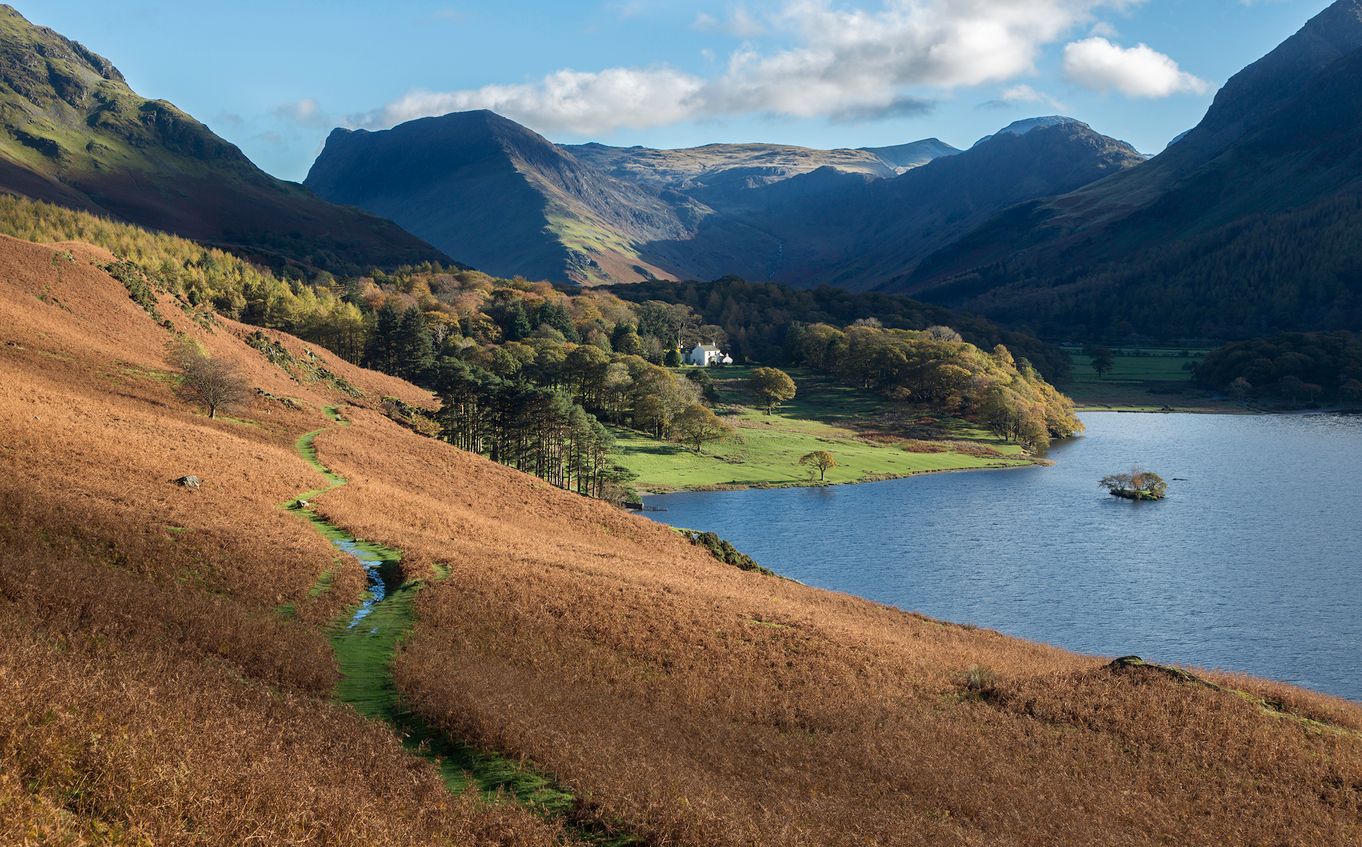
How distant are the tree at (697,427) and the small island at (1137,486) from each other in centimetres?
5303

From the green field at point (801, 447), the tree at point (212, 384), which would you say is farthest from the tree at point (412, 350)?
the tree at point (212, 384)

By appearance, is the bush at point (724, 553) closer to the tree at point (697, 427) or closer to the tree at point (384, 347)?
the tree at point (697, 427)

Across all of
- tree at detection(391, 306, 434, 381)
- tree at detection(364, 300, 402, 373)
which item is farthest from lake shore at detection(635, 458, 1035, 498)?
tree at detection(364, 300, 402, 373)

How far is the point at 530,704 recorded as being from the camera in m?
22.4

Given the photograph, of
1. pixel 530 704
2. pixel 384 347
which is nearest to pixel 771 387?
pixel 384 347

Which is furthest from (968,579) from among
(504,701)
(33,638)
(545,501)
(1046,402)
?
(1046,402)

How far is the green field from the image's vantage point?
407 feet

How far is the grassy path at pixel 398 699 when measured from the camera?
17.3 metres

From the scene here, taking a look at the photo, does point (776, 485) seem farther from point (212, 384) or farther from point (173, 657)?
point (173, 657)

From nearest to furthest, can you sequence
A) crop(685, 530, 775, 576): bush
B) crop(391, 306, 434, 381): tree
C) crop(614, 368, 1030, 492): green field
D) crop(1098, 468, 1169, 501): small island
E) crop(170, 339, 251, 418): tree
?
crop(685, 530, 775, 576): bush, crop(170, 339, 251, 418): tree, crop(1098, 468, 1169, 501): small island, crop(614, 368, 1030, 492): green field, crop(391, 306, 434, 381): tree

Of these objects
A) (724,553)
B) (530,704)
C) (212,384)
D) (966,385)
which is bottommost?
(724,553)

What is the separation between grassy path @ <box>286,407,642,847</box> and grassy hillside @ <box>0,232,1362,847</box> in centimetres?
42

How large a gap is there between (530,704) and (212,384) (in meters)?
49.8

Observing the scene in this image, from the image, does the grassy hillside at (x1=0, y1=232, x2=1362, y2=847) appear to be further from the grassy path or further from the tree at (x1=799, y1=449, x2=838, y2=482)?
the tree at (x1=799, y1=449, x2=838, y2=482)
